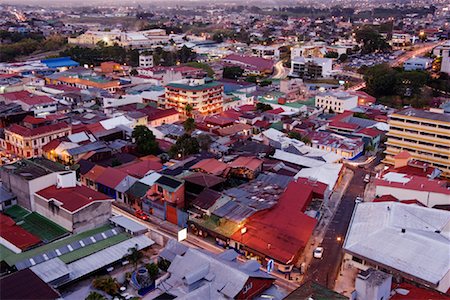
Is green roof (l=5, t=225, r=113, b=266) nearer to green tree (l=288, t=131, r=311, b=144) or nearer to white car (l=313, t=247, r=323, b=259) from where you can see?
white car (l=313, t=247, r=323, b=259)

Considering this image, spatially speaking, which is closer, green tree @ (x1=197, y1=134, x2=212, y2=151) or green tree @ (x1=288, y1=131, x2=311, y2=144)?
green tree @ (x1=197, y1=134, x2=212, y2=151)

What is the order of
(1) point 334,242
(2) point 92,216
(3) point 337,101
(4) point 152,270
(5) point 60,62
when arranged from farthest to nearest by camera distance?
(5) point 60,62, (3) point 337,101, (1) point 334,242, (2) point 92,216, (4) point 152,270

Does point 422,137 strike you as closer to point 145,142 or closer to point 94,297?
point 145,142

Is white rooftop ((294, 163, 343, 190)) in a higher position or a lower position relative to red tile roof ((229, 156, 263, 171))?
lower

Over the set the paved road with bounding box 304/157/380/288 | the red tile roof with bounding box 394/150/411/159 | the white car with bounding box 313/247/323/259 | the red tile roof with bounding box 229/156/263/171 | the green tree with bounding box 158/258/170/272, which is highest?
the red tile roof with bounding box 229/156/263/171

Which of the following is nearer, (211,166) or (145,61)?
(211,166)

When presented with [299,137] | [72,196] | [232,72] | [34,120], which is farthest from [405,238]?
[232,72]

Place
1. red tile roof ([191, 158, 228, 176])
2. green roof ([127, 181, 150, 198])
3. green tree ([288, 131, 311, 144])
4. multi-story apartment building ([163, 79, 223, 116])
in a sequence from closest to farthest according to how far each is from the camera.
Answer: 1. green roof ([127, 181, 150, 198])
2. red tile roof ([191, 158, 228, 176])
3. green tree ([288, 131, 311, 144])
4. multi-story apartment building ([163, 79, 223, 116])

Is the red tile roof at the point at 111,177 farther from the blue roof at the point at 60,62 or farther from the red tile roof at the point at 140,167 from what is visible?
the blue roof at the point at 60,62

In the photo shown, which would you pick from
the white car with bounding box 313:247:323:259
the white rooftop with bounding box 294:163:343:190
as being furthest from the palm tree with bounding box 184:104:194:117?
the white car with bounding box 313:247:323:259
